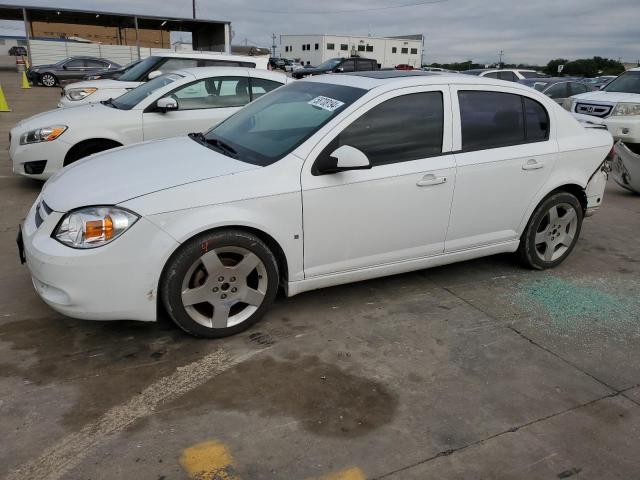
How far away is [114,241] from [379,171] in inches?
69.4

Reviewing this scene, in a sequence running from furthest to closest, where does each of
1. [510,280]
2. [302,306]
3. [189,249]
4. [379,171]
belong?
[510,280] → [302,306] → [379,171] → [189,249]

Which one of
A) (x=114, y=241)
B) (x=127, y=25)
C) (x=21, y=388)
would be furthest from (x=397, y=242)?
(x=127, y=25)

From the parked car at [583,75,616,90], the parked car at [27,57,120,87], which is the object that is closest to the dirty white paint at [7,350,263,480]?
the parked car at [583,75,616,90]

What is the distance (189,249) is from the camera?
3186mm

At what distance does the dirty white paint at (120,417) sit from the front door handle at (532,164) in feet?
8.39

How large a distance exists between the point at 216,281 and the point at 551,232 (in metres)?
3.01

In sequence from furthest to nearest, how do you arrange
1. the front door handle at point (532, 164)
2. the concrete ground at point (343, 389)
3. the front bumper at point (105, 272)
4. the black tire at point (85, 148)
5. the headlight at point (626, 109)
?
the headlight at point (626, 109) < the black tire at point (85, 148) < the front door handle at point (532, 164) < the front bumper at point (105, 272) < the concrete ground at point (343, 389)

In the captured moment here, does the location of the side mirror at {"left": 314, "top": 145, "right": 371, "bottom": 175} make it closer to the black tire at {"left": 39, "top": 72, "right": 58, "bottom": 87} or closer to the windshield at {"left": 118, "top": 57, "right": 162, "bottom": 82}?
the windshield at {"left": 118, "top": 57, "right": 162, "bottom": 82}

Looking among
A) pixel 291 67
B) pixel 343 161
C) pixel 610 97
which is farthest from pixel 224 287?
pixel 291 67

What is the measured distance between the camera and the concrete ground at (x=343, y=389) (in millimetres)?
2471

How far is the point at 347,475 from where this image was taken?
7.82 ft

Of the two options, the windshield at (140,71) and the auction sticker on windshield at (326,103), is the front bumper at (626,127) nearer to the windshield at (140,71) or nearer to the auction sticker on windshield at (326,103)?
the auction sticker on windshield at (326,103)

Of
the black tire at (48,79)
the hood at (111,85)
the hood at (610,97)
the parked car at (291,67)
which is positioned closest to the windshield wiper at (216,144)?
the hood at (111,85)

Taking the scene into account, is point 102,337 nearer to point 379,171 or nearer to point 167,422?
point 167,422
